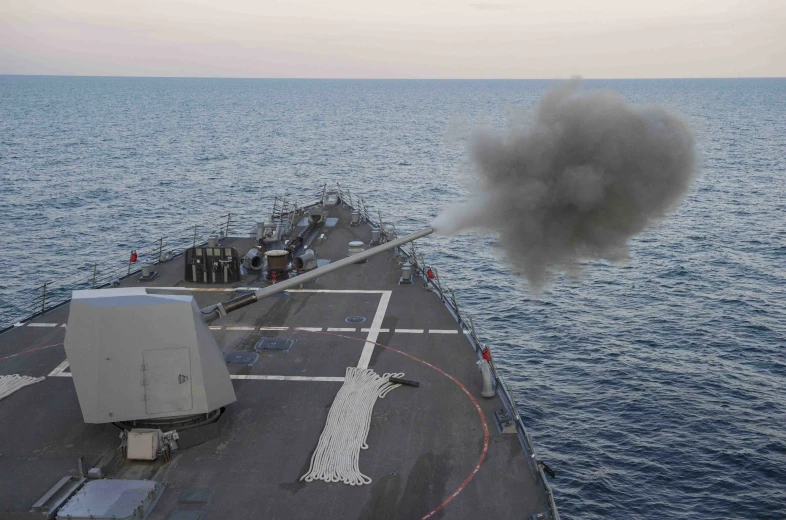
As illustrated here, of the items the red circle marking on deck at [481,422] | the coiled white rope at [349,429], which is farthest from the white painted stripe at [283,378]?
the red circle marking on deck at [481,422]

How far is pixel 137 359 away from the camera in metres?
15.4

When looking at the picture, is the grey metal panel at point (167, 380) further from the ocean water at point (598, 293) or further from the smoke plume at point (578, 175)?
the ocean water at point (598, 293)

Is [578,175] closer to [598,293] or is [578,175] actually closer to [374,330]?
[374,330]

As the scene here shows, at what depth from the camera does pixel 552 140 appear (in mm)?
15203

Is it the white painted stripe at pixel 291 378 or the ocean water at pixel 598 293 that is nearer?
the white painted stripe at pixel 291 378

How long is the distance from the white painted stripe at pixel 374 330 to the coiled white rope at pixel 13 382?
810 centimetres

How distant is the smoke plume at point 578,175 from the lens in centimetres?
1478

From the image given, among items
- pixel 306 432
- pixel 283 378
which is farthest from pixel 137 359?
pixel 283 378

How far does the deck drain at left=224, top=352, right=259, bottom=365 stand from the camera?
19953 mm

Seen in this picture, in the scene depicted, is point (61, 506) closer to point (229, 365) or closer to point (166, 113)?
point (229, 365)

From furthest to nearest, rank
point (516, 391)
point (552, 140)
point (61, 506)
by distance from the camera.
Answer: point (516, 391) → point (552, 140) → point (61, 506)

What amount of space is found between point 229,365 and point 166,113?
599ft

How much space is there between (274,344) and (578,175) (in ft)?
33.6

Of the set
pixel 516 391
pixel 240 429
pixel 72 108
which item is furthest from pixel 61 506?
pixel 72 108
